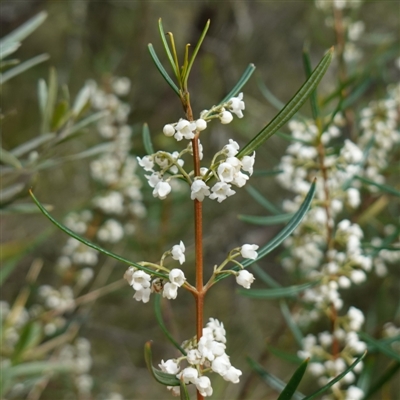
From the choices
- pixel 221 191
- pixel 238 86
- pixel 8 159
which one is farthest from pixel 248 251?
pixel 8 159

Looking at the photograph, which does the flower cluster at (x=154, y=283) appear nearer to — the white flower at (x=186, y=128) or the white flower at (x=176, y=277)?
the white flower at (x=176, y=277)

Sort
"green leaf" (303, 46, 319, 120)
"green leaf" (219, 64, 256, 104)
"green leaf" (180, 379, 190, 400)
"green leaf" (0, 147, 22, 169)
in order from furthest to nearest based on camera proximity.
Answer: "green leaf" (0, 147, 22, 169), "green leaf" (303, 46, 319, 120), "green leaf" (219, 64, 256, 104), "green leaf" (180, 379, 190, 400)

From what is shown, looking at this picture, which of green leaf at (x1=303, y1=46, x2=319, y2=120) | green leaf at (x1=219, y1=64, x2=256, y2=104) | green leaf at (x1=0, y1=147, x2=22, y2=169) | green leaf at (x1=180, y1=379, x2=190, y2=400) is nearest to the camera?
green leaf at (x1=180, y1=379, x2=190, y2=400)

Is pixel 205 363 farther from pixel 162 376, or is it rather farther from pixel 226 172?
pixel 226 172

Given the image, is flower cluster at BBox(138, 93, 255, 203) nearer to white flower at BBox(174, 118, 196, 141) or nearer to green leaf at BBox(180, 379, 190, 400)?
white flower at BBox(174, 118, 196, 141)

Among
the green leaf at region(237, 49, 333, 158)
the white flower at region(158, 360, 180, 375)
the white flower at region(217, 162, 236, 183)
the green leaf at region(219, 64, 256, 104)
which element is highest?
the green leaf at region(237, 49, 333, 158)

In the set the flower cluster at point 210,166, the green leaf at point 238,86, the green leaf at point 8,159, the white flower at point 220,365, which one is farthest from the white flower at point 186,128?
the green leaf at point 8,159

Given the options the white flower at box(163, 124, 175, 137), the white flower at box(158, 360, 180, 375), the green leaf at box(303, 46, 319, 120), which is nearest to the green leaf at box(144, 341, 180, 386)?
the white flower at box(158, 360, 180, 375)
